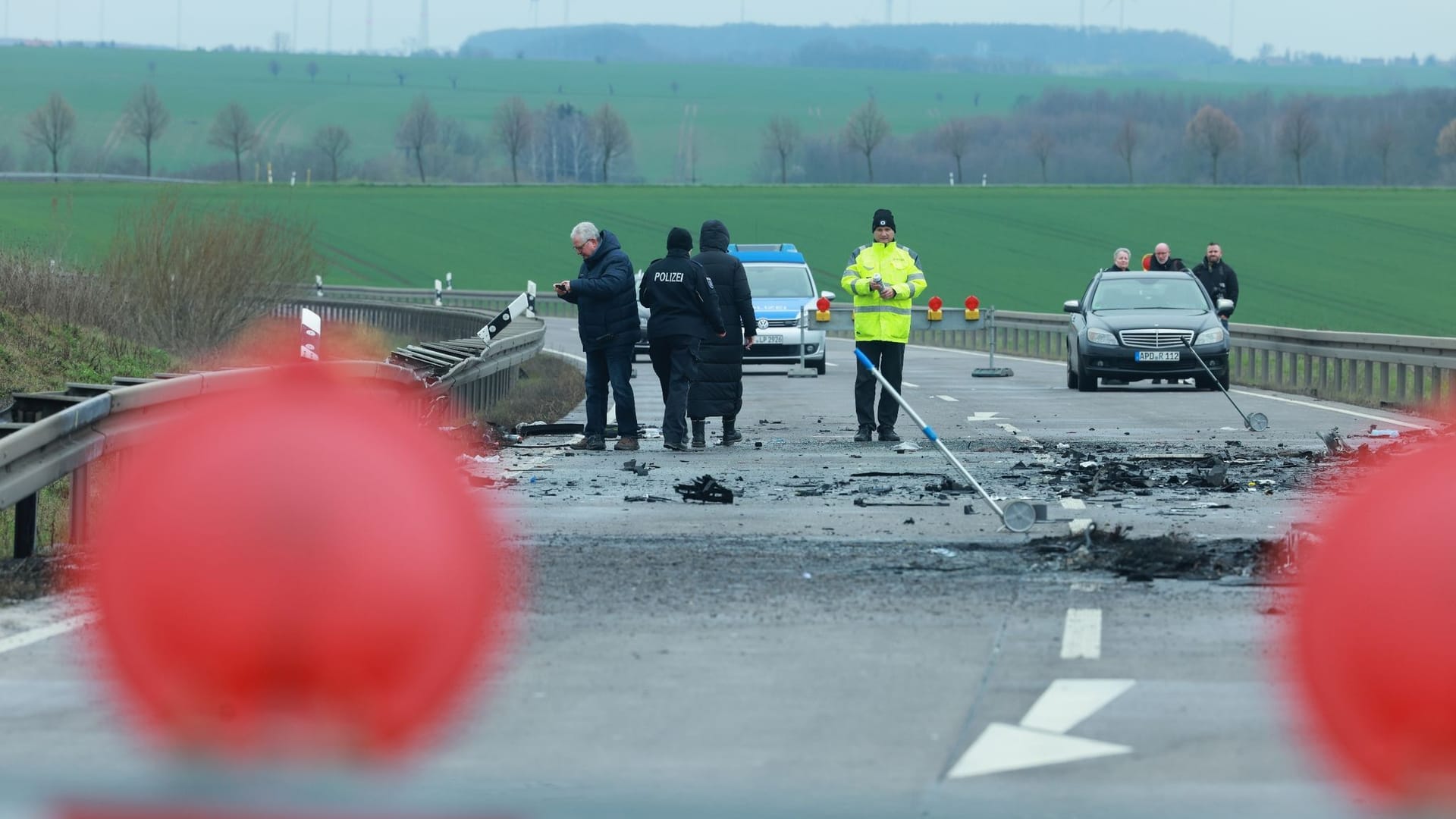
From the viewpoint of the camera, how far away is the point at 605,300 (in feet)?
64.3

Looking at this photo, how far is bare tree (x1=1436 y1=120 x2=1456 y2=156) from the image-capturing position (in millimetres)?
167250

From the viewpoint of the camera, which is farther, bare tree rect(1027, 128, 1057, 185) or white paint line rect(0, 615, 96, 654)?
bare tree rect(1027, 128, 1057, 185)

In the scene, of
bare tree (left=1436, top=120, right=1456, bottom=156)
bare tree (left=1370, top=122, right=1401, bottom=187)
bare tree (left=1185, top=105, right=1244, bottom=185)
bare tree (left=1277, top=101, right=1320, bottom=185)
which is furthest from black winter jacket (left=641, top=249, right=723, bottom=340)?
bare tree (left=1436, top=120, right=1456, bottom=156)

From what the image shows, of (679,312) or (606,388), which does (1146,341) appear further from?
(606,388)

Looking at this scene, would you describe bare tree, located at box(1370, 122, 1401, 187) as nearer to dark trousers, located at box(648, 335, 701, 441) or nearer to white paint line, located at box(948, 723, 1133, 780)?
dark trousers, located at box(648, 335, 701, 441)

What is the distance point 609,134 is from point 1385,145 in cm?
5957

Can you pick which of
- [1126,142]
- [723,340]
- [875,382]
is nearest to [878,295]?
[875,382]

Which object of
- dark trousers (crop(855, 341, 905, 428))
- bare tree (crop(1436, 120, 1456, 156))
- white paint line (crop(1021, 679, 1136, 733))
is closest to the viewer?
white paint line (crop(1021, 679, 1136, 733))

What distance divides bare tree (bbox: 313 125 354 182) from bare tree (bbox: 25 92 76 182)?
61.2ft

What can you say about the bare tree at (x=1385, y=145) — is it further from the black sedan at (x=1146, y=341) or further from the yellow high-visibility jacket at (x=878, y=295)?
the yellow high-visibility jacket at (x=878, y=295)

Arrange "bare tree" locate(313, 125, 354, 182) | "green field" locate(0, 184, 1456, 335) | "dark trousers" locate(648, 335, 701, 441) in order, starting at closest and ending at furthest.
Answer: "dark trousers" locate(648, 335, 701, 441), "green field" locate(0, 184, 1456, 335), "bare tree" locate(313, 125, 354, 182)

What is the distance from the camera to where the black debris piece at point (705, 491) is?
45.3ft

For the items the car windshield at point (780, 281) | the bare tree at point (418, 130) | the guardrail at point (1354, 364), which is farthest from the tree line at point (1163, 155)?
the guardrail at point (1354, 364)

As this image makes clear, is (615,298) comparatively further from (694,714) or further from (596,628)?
(694,714)
